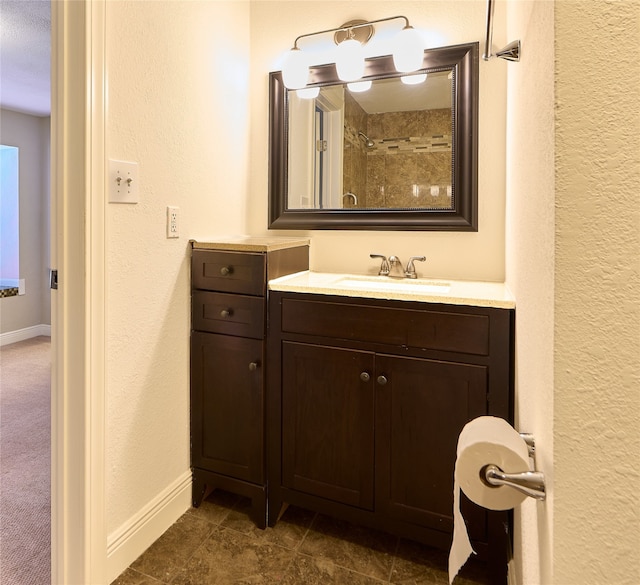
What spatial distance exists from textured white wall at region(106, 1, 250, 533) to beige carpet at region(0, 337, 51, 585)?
350mm

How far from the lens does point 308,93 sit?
6.81 feet

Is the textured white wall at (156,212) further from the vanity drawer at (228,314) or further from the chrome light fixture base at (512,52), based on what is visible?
the chrome light fixture base at (512,52)

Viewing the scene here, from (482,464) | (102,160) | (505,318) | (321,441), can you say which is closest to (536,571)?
(482,464)

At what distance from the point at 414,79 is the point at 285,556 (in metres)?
1.95

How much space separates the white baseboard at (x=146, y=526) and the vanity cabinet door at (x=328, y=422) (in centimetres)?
44

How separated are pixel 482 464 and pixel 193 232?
4.79 ft

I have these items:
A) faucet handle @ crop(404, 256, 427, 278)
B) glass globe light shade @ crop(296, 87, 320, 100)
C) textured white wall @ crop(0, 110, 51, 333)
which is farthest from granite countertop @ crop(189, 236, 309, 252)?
textured white wall @ crop(0, 110, 51, 333)

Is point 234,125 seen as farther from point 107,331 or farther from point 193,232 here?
point 107,331

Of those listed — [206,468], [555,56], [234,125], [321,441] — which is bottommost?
[206,468]

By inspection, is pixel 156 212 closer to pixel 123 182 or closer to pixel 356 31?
pixel 123 182

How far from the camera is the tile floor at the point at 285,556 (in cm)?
144

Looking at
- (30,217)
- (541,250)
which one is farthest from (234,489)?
(30,217)

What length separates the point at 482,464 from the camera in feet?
2.06

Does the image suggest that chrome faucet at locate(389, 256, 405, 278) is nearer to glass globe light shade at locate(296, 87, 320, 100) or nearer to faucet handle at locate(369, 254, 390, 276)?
faucet handle at locate(369, 254, 390, 276)
